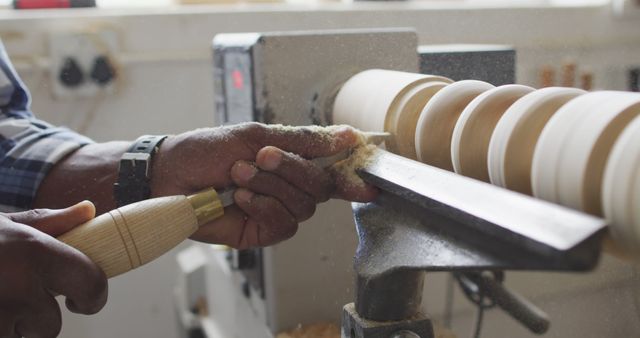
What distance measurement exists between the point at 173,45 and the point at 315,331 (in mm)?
819

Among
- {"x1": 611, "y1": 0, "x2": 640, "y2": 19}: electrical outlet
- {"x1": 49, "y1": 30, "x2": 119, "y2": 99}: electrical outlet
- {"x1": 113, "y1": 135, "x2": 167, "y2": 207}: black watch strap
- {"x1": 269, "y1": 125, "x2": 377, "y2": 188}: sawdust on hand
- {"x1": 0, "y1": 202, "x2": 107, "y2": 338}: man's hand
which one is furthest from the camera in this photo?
{"x1": 611, "y1": 0, "x2": 640, "y2": 19}: electrical outlet

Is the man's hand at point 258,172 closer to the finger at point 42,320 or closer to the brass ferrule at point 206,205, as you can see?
the brass ferrule at point 206,205

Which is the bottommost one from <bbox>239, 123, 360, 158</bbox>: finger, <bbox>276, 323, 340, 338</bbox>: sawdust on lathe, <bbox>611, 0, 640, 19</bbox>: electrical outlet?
<bbox>276, 323, 340, 338</bbox>: sawdust on lathe

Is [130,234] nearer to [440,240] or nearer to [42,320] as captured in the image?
[42,320]

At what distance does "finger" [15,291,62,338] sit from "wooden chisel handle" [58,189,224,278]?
0.14 feet

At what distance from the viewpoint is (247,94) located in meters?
0.77

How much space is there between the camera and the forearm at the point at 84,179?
73cm

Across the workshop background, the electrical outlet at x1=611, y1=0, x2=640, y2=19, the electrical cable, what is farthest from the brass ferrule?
the electrical outlet at x1=611, y1=0, x2=640, y2=19

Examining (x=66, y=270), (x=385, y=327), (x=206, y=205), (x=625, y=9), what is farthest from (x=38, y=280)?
(x=625, y=9)

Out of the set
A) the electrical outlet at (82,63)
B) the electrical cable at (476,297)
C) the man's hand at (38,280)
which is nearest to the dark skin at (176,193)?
the man's hand at (38,280)

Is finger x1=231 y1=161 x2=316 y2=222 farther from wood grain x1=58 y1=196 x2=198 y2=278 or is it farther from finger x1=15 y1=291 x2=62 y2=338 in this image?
finger x1=15 y1=291 x2=62 y2=338

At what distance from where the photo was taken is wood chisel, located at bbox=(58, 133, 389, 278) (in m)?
0.49

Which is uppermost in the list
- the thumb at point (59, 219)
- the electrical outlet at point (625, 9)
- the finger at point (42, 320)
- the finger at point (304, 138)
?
the electrical outlet at point (625, 9)

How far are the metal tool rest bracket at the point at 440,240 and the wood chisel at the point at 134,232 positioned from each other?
5.8 inches
